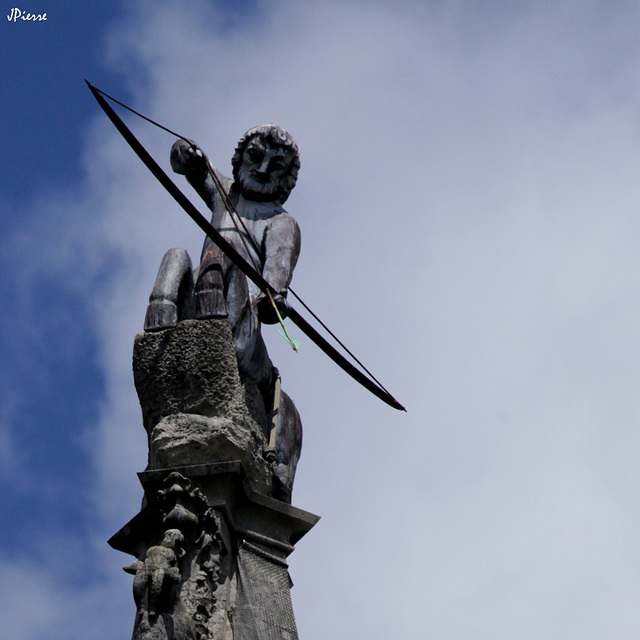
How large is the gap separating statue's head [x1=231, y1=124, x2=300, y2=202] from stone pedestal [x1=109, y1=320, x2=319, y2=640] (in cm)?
118

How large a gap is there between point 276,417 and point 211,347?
0.69m

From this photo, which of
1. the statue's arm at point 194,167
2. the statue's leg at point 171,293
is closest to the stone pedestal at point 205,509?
the statue's leg at point 171,293

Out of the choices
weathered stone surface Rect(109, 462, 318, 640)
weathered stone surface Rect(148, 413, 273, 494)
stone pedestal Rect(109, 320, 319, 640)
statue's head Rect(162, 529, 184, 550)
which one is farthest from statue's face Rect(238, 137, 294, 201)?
statue's head Rect(162, 529, 184, 550)

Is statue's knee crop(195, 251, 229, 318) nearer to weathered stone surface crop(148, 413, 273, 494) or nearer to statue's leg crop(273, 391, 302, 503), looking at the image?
weathered stone surface crop(148, 413, 273, 494)

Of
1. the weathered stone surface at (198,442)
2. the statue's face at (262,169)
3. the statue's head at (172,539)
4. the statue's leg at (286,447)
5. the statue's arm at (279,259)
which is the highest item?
the statue's face at (262,169)

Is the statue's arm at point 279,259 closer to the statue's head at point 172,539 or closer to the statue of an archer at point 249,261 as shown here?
the statue of an archer at point 249,261

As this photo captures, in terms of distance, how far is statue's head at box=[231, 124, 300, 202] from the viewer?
9.22 m

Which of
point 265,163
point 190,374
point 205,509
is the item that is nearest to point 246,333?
point 190,374

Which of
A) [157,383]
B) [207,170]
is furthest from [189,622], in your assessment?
[207,170]

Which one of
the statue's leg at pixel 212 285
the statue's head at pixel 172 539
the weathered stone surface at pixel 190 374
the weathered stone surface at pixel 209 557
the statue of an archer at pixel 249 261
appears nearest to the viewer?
the weathered stone surface at pixel 209 557

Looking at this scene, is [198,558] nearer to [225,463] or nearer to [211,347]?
[225,463]

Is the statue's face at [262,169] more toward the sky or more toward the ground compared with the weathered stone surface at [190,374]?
more toward the sky

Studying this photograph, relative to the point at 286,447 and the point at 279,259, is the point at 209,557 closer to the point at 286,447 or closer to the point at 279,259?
the point at 286,447

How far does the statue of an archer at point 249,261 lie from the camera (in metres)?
8.52
